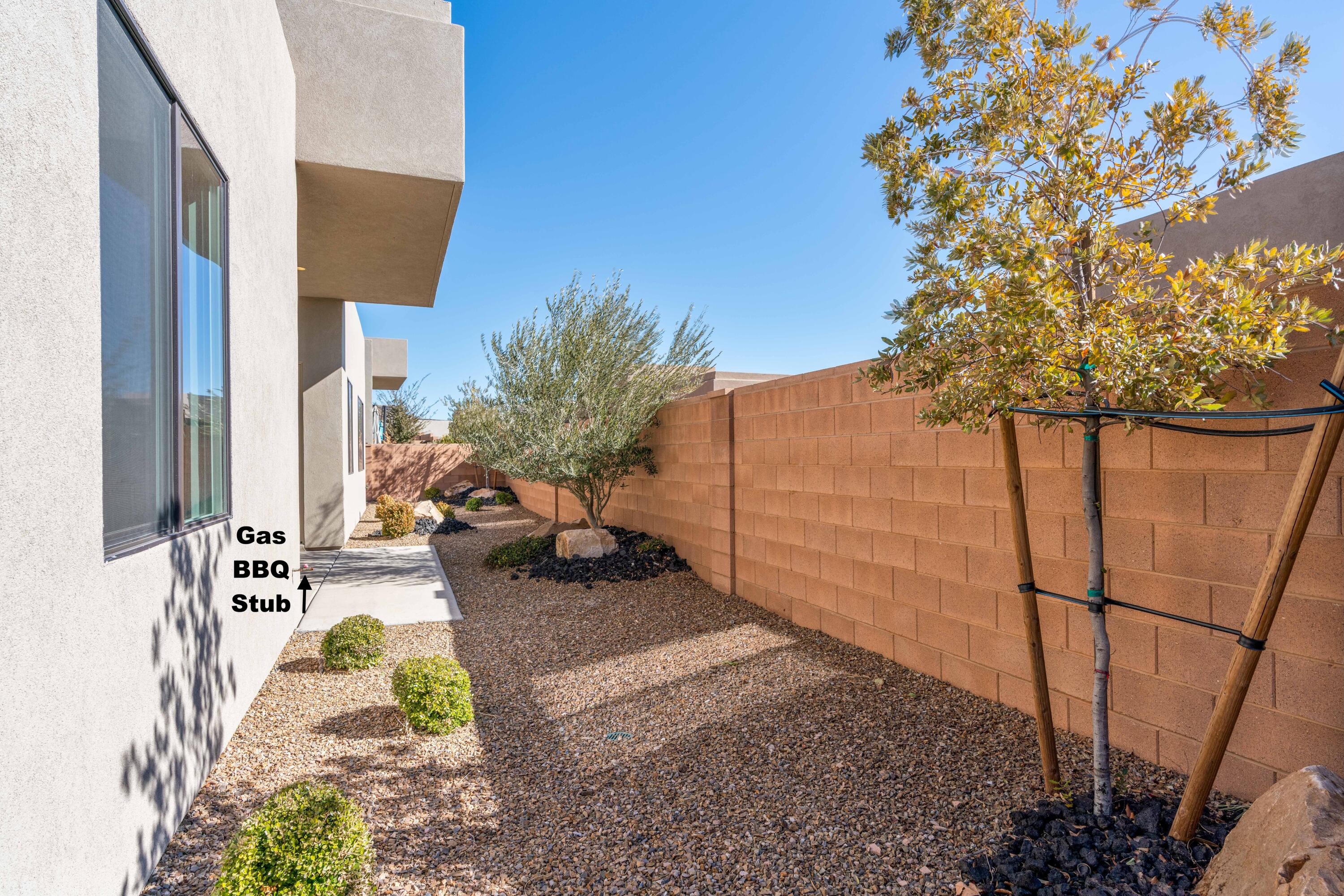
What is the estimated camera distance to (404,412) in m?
23.8

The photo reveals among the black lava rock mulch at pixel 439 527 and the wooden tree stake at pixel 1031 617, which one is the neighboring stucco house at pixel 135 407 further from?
the black lava rock mulch at pixel 439 527

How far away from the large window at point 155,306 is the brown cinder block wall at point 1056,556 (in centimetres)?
362

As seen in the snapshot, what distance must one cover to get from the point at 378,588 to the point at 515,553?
178cm

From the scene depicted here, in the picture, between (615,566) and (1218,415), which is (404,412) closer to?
(615,566)

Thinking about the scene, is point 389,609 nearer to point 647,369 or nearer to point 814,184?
point 647,369

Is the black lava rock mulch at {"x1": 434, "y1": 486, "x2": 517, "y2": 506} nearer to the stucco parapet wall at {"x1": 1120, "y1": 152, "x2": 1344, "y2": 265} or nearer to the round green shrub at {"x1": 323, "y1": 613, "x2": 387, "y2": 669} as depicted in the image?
the round green shrub at {"x1": 323, "y1": 613, "x2": 387, "y2": 669}

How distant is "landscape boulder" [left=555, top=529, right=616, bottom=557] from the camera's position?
776 centimetres

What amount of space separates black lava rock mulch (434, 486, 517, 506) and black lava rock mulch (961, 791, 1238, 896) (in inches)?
610

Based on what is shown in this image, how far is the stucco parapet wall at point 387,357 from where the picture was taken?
18.1 metres

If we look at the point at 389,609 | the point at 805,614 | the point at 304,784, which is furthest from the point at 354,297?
the point at 304,784

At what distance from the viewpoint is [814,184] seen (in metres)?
12.3

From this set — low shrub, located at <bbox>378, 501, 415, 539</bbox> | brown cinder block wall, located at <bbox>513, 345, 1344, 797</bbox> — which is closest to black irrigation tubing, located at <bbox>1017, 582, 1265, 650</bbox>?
brown cinder block wall, located at <bbox>513, 345, 1344, 797</bbox>

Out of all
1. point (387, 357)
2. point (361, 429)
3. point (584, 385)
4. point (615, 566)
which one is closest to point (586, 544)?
point (615, 566)

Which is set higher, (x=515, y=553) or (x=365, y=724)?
(x=515, y=553)
